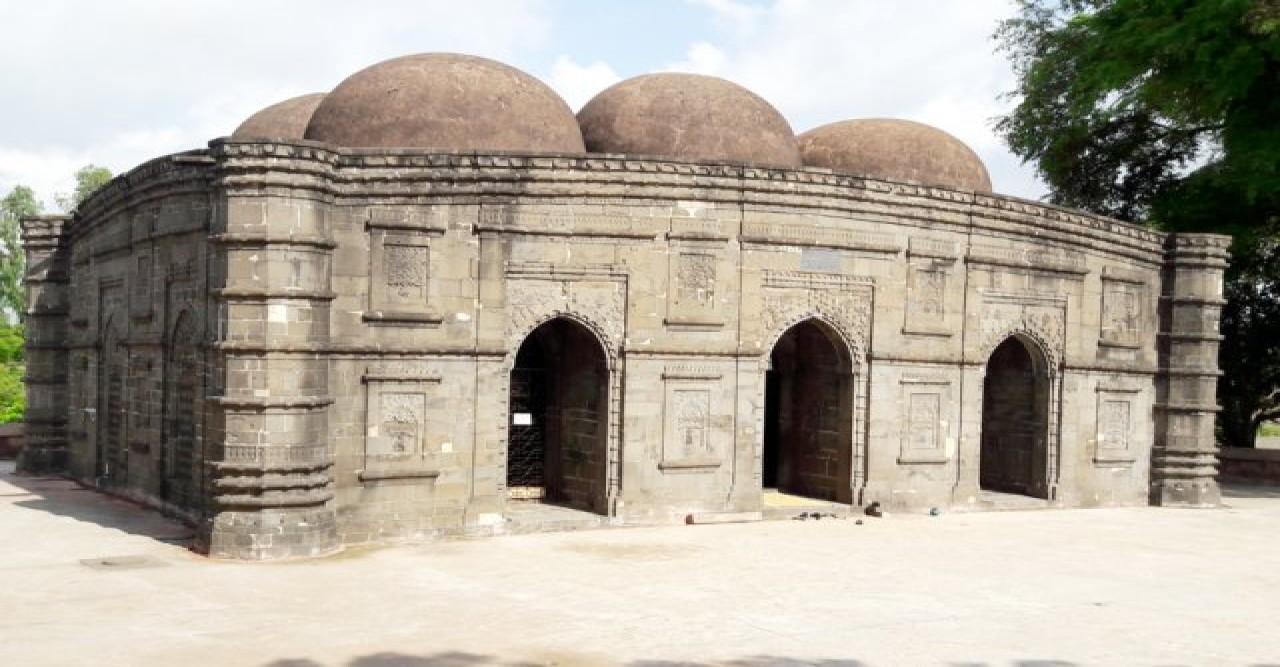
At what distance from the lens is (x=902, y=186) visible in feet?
42.0

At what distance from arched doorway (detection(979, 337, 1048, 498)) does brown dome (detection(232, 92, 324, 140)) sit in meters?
9.33

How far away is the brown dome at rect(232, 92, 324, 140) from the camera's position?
14180 millimetres

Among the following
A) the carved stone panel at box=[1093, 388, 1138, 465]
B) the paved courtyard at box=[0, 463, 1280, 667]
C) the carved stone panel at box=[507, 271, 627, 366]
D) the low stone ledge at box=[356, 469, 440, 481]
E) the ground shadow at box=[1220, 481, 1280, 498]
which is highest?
the carved stone panel at box=[507, 271, 627, 366]

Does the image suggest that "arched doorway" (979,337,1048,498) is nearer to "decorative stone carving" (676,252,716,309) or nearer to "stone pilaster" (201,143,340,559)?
"decorative stone carving" (676,252,716,309)

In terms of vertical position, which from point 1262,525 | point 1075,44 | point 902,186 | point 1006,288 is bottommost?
point 1262,525

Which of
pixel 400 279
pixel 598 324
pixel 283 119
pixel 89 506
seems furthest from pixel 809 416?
pixel 89 506

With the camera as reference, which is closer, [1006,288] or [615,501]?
[615,501]

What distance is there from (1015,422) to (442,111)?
839cm

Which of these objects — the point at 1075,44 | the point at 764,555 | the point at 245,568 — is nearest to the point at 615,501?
the point at 764,555

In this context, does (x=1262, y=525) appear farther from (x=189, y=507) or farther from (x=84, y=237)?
(x=84, y=237)

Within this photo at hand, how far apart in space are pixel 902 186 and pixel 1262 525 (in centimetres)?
627

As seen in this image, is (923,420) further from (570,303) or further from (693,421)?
(570,303)

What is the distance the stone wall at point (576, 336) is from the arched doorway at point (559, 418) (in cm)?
5

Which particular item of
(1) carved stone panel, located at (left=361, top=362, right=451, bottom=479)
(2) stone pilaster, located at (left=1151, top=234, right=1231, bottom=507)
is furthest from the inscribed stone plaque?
(1) carved stone panel, located at (left=361, top=362, right=451, bottom=479)
